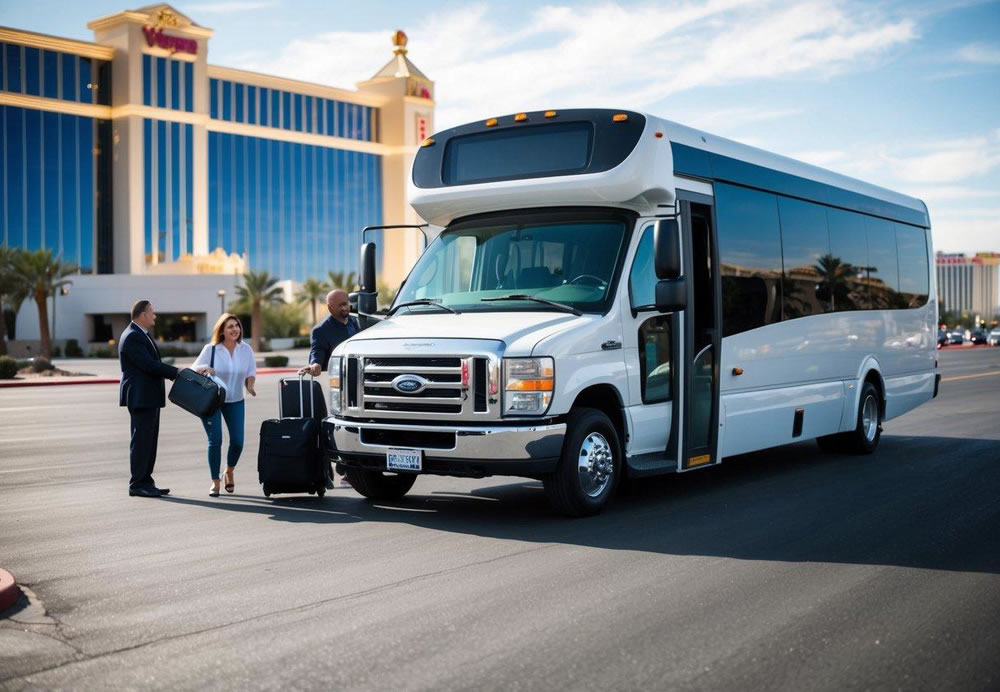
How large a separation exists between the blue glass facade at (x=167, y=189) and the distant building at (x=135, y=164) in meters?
0.10

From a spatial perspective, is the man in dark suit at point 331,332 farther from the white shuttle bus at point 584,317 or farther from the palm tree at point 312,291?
the palm tree at point 312,291

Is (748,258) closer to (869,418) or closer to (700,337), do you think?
(700,337)

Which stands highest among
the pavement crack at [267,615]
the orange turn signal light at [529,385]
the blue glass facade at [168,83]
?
the blue glass facade at [168,83]

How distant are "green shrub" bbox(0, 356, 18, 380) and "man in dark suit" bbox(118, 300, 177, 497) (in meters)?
33.1

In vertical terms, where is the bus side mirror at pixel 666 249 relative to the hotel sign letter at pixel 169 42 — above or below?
below

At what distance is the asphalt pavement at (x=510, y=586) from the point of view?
500cm

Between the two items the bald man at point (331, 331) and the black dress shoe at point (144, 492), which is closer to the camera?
the black dress shoe at point (144, 492)

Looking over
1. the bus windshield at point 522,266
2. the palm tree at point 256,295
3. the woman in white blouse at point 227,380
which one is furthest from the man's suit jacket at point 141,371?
the palm tree at point 256,295

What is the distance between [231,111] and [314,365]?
9993 cm

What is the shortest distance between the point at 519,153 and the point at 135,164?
8899cm

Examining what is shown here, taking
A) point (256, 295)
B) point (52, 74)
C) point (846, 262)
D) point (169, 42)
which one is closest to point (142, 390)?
point (846, 262)

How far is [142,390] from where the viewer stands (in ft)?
34.8

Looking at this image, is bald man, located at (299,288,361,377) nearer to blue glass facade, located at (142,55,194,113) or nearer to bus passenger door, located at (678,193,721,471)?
bus passenger door, located at (678,193,721,471)

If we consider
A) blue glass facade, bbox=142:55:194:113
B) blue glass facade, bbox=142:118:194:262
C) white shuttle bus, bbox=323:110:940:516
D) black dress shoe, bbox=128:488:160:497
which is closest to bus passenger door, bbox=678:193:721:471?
white shuttle bus, bbox=323:110:940:516
